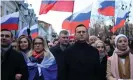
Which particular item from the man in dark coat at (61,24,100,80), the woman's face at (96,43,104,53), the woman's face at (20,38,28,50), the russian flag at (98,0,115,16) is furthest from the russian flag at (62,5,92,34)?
the man in dark coat at (61,24,100,80)

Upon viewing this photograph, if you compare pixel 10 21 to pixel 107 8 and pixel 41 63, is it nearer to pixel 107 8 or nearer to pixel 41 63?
pixel 41 63

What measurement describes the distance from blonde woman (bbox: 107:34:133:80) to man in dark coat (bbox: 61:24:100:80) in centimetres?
25

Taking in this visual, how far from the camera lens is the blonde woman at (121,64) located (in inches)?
258

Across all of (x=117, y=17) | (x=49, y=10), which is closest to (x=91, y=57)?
(x=49, y=10)

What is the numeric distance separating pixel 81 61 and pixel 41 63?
78 centimetres

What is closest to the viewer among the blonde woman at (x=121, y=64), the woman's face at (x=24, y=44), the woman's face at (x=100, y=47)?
the blonde woman at (x=121, y=64)

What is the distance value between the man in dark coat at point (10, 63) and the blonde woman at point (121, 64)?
1581 millimetres

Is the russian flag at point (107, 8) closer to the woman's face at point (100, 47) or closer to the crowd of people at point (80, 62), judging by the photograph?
the woman's face at point (100, 47)

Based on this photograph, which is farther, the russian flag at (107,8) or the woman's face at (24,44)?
the russian flag at (107,8)

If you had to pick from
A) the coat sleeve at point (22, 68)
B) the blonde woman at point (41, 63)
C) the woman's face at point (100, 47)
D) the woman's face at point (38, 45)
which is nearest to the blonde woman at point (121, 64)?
the woman's face at point (100, 47)

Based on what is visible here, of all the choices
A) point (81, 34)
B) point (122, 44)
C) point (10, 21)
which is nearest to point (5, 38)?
point (81, 34)

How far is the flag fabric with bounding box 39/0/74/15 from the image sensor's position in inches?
453

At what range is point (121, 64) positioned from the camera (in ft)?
21.7

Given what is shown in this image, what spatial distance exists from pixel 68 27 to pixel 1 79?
6.45m
